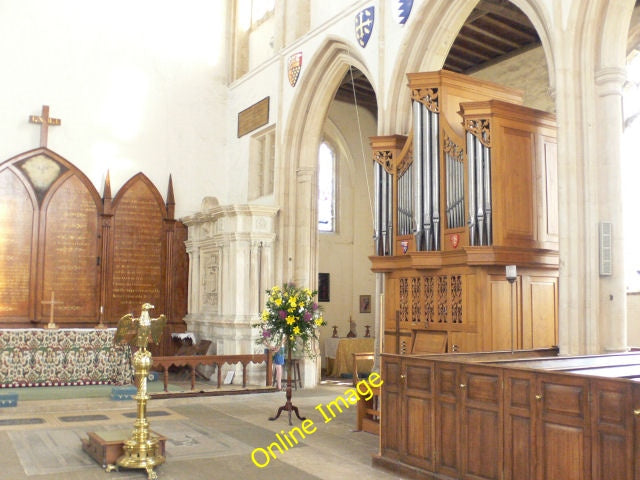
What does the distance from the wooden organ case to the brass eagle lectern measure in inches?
120

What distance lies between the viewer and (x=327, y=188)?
15438mm

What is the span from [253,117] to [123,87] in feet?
8.02

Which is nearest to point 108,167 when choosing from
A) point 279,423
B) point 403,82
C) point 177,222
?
point 177,222

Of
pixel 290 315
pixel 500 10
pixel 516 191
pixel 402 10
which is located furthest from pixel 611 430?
pixel 500 10

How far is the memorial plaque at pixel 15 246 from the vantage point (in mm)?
11312

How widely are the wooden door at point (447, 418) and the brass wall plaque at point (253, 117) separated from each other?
26.9 feet

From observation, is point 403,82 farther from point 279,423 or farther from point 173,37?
point 173,37

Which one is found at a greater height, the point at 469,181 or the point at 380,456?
the point at 469,181

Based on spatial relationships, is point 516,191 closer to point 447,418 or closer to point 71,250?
point 447,418

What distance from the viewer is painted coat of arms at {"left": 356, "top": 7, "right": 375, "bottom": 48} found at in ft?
32.0

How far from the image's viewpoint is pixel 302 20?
1171 centimetres

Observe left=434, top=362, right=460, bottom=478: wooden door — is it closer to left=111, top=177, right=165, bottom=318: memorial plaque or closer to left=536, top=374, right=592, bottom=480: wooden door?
left=536, top=374, right=592, bottom=480: wooden door

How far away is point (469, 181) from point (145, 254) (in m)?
7.29

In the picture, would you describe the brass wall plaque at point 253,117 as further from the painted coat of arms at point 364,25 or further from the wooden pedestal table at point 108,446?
the wooden pedestal table at point 108,446
